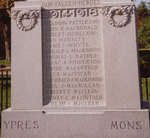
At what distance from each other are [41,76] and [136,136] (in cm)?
238

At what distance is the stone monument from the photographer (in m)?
4.49

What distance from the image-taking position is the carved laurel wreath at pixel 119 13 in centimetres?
462

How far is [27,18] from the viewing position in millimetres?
4840

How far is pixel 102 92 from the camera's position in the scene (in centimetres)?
471

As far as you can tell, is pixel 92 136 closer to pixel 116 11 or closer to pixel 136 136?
pixel 136 136

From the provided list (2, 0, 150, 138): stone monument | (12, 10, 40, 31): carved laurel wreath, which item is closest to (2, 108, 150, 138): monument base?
(2, 0, 150, 138): stone monument

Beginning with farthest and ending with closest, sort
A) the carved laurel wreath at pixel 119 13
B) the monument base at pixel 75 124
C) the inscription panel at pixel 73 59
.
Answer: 1. the inscription panel at pixel 73 59
2. the carved laurel wreath at pixel 119 13
3. the monument base at pixel 75 124

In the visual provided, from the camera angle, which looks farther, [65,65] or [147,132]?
[65,65]

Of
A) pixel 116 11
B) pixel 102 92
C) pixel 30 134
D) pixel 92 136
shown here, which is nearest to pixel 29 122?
pixel 30 134

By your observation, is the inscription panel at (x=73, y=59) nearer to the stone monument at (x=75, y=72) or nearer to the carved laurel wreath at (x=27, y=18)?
the stone monument at (x=75, y=72)

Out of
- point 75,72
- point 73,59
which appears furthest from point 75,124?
point 73,59

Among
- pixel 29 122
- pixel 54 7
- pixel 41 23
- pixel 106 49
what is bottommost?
pixel 29 122

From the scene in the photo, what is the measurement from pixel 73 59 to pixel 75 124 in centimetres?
143

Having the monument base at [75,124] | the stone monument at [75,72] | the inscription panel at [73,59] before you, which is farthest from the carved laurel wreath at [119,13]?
the monument base at [75,124]
